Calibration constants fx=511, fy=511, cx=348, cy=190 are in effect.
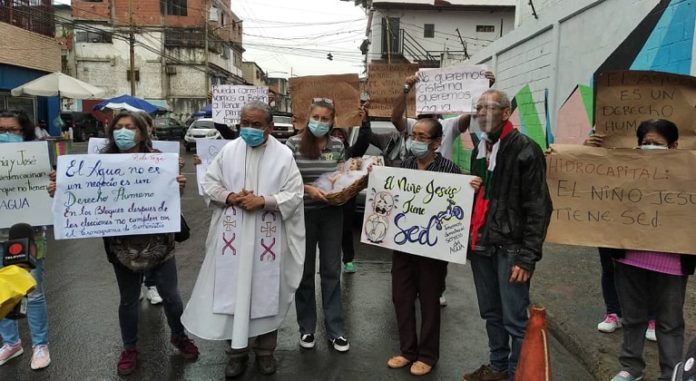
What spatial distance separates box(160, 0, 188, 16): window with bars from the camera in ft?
144

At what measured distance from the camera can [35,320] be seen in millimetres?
3748

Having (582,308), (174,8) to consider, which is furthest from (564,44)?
(174,8)

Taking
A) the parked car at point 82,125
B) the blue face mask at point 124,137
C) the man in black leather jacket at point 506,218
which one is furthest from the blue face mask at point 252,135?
the parked car at point 82,125

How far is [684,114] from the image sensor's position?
333 cm

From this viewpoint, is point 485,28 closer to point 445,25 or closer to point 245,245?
point 445,25


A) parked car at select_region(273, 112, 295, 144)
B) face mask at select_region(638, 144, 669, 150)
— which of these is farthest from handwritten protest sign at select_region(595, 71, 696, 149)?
parked car at select_region(273, 112, 295, 144)

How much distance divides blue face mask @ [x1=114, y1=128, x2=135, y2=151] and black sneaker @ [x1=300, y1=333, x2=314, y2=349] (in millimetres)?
1990

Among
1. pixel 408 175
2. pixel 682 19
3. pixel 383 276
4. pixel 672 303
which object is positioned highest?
pixel 682 19

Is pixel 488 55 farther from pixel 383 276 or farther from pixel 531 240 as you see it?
pixel 531 240

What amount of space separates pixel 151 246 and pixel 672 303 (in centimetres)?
345

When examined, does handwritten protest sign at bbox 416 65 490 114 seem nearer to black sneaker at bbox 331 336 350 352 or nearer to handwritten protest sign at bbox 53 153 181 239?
black sneaker at bbox 331 336 350 352

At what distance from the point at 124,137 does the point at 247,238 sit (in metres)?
1.16

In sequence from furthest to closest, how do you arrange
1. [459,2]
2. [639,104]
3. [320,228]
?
[459,2] < [320,228] < [639,104]

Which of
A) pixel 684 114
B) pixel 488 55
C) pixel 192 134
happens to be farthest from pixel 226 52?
pixel 684 114
